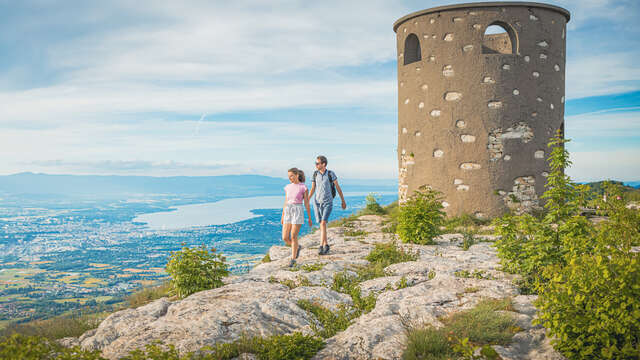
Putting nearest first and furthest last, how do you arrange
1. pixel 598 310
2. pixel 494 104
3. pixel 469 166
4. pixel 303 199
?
pixel 598 310
pixel 303 199
pixel 494 104
pixel 469 166

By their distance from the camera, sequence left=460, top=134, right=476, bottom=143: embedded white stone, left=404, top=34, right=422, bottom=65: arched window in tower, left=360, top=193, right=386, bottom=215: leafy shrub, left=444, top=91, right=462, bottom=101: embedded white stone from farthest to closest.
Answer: left=360, top=193, right=386, bottom=215: leafy shrub
left=404, top=34, right=422, bottom=65: arched window in tower
left=444, top=91, right=462, bottom=101: embedded white stone
left=460, top=134, right=476, bottom=143: embedded white stone

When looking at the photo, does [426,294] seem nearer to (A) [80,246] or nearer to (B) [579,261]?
(B) [579,261]

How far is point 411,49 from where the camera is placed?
47.5ft

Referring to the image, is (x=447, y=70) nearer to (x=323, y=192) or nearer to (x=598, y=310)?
(x=323, y=192)

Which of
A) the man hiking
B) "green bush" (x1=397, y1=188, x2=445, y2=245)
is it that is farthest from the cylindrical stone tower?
the man hiking

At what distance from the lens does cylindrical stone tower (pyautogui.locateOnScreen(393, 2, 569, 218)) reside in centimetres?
1262

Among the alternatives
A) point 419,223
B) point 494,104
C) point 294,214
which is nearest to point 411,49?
point 494,104

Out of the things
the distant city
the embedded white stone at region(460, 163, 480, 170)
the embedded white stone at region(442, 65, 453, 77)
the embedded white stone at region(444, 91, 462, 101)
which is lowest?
the distant city

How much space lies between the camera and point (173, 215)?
76.0 metres

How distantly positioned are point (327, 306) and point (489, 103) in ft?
31.6

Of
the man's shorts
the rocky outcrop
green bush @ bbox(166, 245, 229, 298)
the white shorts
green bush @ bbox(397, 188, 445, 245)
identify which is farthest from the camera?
green bush @ bbox(397, 188, 445, 245)

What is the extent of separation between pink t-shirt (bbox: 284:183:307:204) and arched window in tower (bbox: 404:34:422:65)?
26.4ft

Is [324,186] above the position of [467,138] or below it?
below

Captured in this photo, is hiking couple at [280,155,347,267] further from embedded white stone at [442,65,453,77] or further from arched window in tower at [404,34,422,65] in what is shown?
arched window in tower at [404,34,422,65]
